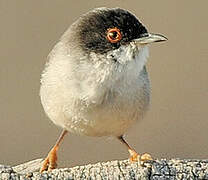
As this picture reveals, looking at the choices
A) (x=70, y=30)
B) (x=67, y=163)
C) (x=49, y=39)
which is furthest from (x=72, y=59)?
(x=49, y=39)

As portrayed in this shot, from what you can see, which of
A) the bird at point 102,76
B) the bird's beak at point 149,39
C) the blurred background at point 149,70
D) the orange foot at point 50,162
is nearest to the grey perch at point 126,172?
the orange foot at point 50,162

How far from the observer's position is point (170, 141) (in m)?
8.73

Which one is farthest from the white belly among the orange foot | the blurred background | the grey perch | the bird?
the blurred background

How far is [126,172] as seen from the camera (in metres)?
5.19

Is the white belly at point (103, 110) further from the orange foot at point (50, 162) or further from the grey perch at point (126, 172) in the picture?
the grey perch at point (126, 172)

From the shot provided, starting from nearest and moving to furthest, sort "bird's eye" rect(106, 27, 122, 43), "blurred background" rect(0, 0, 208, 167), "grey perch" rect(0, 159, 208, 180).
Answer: "grey perch" rect(0, 159, 208, 180), "bird's eye" rect(106, 27, 122, 43), "blurred background" rect(0, 0, 208, 167)

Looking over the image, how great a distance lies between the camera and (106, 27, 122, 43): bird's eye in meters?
6.11

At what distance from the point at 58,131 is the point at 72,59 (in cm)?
273

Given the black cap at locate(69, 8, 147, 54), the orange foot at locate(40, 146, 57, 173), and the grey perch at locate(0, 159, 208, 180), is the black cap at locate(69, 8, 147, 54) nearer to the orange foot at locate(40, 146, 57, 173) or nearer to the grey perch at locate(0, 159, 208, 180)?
the orange foot at locate(40, 146, 57, 173)

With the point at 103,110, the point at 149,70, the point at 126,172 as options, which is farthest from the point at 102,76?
the point at 149,70

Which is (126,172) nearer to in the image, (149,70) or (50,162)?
(50,162)

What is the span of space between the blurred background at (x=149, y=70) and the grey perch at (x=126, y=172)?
10.8ft

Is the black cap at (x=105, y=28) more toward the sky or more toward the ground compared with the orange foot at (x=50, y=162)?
more toward the sky

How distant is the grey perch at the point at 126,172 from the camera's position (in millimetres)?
5129
